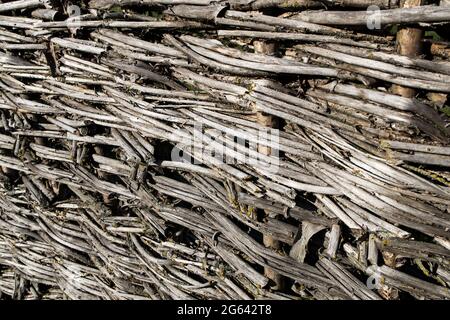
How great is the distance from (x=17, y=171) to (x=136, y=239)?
727 millimetres

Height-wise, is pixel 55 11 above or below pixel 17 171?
above

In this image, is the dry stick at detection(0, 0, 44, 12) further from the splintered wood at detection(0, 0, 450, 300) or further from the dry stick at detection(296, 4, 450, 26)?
the dry stick at detection(296, 4, 450, 26)

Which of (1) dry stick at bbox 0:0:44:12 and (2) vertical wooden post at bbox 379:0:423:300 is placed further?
(1) dry stick at bbox 0:0:44:12

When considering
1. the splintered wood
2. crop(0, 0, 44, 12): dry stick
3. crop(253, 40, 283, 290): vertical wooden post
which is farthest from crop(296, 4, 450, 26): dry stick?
crop(0, 0, 44, 12): dry stick

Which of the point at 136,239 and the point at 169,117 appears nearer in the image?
the point at 169,117

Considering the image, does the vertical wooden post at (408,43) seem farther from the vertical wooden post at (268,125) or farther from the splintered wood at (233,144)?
the vertical wooden post at (268,125)

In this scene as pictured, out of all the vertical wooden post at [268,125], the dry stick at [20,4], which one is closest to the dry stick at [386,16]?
the vertical wooden post at [268,125]

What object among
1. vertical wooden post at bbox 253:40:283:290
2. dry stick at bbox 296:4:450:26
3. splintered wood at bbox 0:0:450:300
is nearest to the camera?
dry stick at bbox 296:4:450:26

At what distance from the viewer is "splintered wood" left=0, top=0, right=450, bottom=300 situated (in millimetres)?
1171

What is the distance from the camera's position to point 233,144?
4.83ft

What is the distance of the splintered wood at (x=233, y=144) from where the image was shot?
46.1 inches
